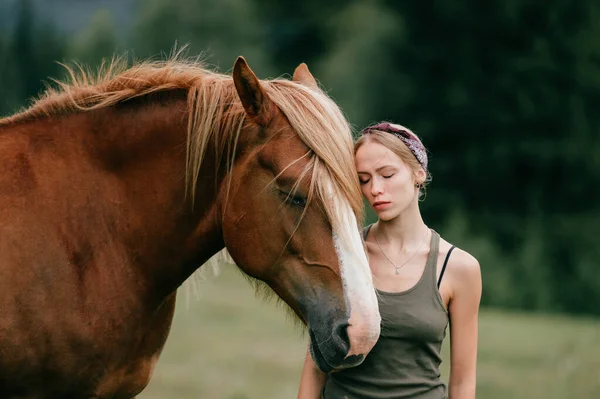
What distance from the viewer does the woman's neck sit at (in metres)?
2.98

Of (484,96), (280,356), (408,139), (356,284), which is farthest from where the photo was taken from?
(484,96)

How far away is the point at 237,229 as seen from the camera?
2959mm

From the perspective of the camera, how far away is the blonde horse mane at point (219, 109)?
2811mm

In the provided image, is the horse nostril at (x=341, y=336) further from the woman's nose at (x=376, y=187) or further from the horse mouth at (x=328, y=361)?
the woman's nose at (x=376, y=187)

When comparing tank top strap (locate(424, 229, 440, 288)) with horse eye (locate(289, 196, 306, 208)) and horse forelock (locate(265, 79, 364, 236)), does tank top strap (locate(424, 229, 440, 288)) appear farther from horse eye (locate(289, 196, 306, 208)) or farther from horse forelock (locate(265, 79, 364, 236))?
horse eye (locate(289, 196, 306, 208))

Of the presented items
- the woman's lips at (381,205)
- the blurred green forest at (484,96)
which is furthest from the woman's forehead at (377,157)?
the blurred green forest at (484,96)

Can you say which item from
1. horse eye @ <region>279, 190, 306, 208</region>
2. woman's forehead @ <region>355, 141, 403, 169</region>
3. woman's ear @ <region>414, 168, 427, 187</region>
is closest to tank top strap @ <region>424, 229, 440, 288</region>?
woman's ear @ <region>414, 168, 427, 187</region>

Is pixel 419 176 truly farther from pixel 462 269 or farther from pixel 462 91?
pixel 462 91

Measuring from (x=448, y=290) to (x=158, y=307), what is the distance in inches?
44.7

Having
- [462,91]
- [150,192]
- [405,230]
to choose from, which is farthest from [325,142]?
[462,91]

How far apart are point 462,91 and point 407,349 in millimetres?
16617

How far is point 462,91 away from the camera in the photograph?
18844 mm

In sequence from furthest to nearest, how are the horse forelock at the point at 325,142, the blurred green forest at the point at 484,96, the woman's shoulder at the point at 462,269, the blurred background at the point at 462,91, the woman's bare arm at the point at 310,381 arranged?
1. the blurred green forest at the point at 484,96
2. the blurred background at the point at 462,91
3. the woman's bare arm at the point at 310,381
4. the woman's shoulder at the point at 462,269
5. the horse forelock at the point at 325,142

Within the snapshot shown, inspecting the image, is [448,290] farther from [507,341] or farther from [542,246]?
[542,246]
